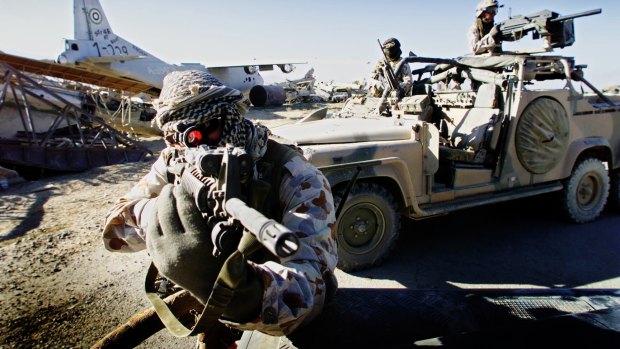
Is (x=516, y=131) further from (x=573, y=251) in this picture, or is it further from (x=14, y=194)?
(x=14, y=194)

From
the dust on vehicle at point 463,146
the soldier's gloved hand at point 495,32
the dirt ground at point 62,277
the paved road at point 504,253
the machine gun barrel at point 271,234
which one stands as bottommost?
the paved road at point 504,253

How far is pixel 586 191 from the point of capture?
5480 mm

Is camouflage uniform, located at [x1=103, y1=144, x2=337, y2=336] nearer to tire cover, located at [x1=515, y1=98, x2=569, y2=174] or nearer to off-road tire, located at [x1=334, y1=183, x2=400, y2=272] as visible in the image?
off-road tire, located at [x1=334, y1=183, x2=400, y2=272]

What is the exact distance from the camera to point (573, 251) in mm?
4566

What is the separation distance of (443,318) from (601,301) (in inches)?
28.3

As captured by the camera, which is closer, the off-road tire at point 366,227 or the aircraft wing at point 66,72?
the off-road tire at point 366,227

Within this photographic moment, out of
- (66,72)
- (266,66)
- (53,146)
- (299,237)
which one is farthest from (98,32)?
(299,237)

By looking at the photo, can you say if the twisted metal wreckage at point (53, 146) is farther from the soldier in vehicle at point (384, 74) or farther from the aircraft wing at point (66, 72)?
the soldier in vehicle at point (384, 74)

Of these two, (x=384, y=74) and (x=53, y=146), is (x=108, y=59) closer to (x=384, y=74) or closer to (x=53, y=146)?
(x=53, y=146)

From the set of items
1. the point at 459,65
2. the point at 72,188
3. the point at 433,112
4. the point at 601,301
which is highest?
the point at 459,65

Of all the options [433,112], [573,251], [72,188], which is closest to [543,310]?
[573,251]

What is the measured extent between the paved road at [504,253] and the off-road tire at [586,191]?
14 centimetres

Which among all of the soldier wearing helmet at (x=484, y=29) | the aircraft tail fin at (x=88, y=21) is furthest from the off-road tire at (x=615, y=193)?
the aircraft tail fin at (x=88, y=21)

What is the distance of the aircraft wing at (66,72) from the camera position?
11000 millimetres
